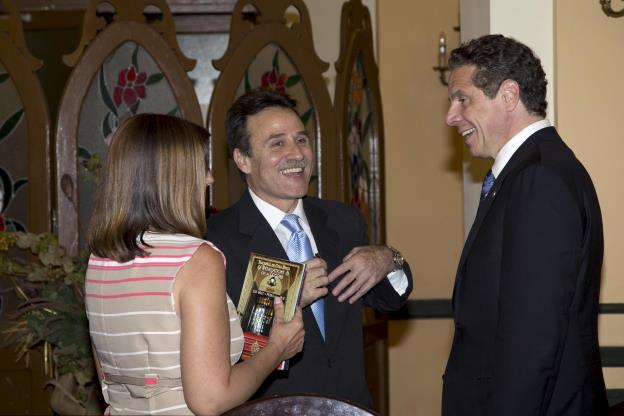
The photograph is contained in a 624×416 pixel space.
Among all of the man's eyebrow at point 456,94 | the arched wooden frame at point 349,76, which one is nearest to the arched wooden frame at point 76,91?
the arched wooden frame at point 349,76

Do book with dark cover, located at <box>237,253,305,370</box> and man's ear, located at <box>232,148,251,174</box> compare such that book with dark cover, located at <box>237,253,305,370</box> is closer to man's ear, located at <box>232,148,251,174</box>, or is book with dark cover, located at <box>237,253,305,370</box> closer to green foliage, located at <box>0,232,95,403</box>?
man's ear, located at <box>232,148,251,174</box>

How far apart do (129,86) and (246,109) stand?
1919mm

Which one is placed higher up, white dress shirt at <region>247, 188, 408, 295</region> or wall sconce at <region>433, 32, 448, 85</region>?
wall sconce at <region>433, 32, 448, 85</region>

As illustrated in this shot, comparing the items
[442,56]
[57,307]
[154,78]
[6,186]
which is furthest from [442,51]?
[57,307]

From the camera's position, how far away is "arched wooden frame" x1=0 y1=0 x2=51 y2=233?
4.50 meters

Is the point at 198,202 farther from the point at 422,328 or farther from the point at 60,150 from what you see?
the point at 422,328

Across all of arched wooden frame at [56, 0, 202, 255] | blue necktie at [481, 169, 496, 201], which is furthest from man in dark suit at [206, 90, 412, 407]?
arched wooden frame at [56, 0, 202, 255]

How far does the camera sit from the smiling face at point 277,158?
2773 millimetres

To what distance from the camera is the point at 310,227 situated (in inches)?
112

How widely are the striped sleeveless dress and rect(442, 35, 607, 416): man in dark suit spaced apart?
665 millimetres

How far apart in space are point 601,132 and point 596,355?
48.6 inches

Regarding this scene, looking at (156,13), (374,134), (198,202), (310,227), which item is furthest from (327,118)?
(198,202)

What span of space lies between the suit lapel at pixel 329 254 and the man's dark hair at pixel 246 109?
279 mm

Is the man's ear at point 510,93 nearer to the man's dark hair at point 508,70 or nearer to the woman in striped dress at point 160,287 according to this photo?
the man's dark hair at point 508,70
